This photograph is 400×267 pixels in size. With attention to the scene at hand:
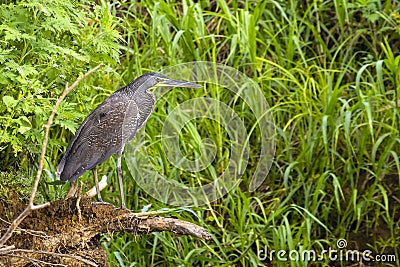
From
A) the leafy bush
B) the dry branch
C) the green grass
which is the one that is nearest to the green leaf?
the leafy bush

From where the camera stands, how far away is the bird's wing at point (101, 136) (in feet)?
8.43

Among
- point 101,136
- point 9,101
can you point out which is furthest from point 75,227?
point 9,101

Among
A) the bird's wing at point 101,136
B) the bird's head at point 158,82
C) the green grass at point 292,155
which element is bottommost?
the green grass at point 292,155

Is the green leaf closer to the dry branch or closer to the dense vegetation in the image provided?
the dense vegetation

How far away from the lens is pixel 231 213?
363 centimetres

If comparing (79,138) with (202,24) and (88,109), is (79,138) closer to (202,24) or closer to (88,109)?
(88,109)

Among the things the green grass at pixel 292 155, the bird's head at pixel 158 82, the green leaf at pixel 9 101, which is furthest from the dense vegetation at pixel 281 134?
the bird's head at pixel 158 82

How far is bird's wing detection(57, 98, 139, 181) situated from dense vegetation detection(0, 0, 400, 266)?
36 cm

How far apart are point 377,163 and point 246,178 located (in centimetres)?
78

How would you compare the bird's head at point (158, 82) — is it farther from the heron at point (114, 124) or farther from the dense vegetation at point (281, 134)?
the dense vegetation at point (281, 134)

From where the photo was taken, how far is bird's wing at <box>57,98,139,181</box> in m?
2.57

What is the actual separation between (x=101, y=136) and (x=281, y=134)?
153 cm

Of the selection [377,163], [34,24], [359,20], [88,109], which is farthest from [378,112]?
[34,24]

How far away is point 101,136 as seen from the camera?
2596mm
